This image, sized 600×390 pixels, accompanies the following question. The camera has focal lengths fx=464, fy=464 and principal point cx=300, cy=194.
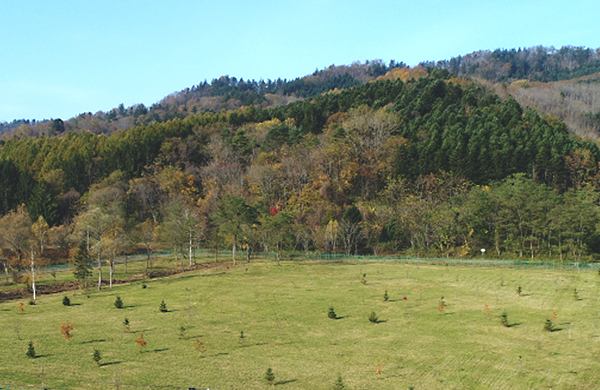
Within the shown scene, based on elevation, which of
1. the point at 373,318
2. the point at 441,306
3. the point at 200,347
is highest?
the point at 441,306

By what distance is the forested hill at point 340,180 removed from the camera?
68562 mm

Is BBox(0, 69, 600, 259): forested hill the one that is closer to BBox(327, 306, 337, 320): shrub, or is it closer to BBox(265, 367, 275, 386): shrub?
BBox(327, 306, 337, 320): shrub

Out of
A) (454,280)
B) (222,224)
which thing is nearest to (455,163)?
(454,280)

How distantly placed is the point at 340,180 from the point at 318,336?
62559 mm

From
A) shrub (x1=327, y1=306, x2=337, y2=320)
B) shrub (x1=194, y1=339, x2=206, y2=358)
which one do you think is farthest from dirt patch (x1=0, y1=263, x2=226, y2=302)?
shrub (x1=327, y1=306, x2=337, y2=320)

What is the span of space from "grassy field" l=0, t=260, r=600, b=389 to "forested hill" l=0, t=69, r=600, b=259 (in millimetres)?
15918

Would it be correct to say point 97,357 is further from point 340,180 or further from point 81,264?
point 340,180

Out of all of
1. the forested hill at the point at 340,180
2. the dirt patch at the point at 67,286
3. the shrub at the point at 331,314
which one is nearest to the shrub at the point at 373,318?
the shrub at the point at 331,314

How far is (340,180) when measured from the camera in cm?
9338

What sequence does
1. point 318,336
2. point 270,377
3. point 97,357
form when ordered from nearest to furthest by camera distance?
point 270,377 → point 97,357 → point 318,336

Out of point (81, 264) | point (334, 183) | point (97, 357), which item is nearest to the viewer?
point (97, 357)

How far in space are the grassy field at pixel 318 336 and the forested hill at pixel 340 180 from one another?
15918 millimetres

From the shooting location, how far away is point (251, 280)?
5447 cm

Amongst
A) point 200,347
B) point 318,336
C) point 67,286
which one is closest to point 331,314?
point 318,336
